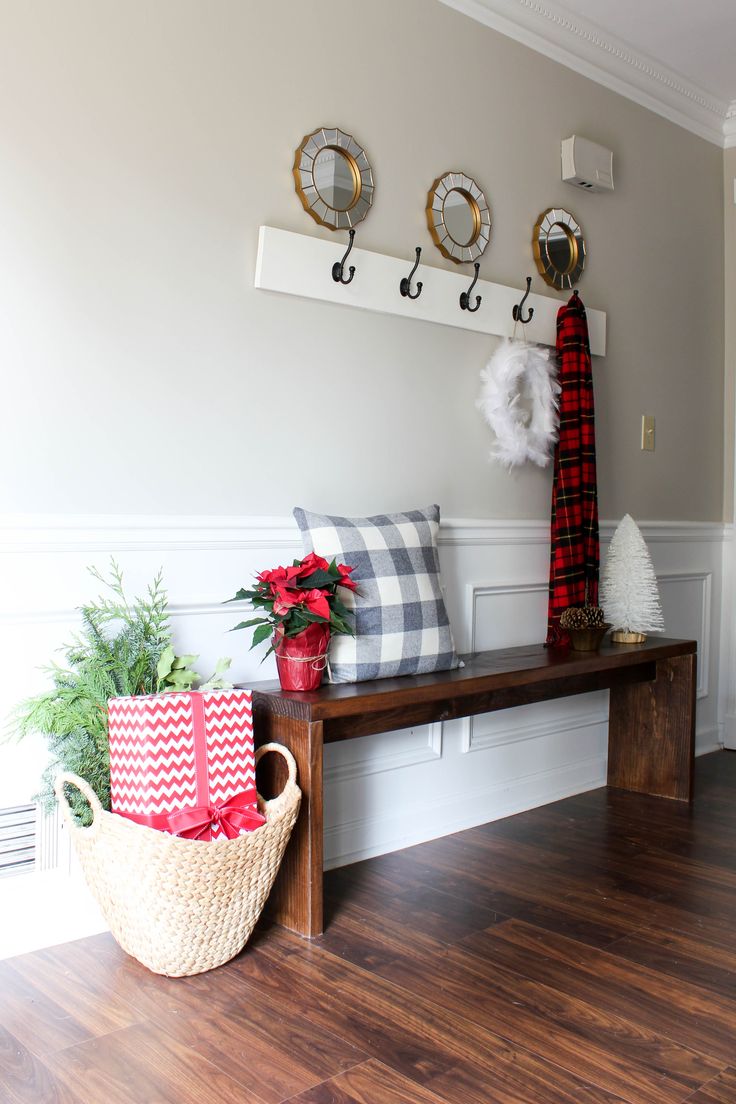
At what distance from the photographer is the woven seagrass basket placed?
6.09 ft

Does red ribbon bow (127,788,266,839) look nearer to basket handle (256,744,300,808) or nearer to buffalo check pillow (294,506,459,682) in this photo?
basket handle (256,744,300,808)

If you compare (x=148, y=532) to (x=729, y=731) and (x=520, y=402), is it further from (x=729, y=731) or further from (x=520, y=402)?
(x=729, y=731)

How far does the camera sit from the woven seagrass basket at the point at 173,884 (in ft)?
6.09

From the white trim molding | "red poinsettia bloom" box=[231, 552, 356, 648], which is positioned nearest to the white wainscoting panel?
the white trim molding

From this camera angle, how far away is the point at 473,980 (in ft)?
6.35

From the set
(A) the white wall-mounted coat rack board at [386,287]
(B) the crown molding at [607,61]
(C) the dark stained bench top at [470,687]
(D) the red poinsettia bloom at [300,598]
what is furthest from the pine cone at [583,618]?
(B) the crown molding at [607,61]

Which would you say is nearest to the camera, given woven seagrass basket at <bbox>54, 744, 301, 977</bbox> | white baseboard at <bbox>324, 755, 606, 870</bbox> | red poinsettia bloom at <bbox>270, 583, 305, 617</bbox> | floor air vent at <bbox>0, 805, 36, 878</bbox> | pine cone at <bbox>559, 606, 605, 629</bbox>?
woven seagrass basket at <bbox>54, 744, 301, 977</bbox>

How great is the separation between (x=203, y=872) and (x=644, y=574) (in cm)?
190

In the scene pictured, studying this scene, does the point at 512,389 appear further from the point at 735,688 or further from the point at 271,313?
the point at 735,688

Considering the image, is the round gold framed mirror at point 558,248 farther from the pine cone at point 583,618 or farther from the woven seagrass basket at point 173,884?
the woven seagrass basket at point 173,884

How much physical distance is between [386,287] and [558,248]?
847 millimetres

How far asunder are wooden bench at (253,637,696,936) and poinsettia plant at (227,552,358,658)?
0.16 meters

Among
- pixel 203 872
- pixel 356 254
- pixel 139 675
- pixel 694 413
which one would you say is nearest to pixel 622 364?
pixel 694 413

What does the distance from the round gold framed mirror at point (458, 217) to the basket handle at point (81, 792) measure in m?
1.80
